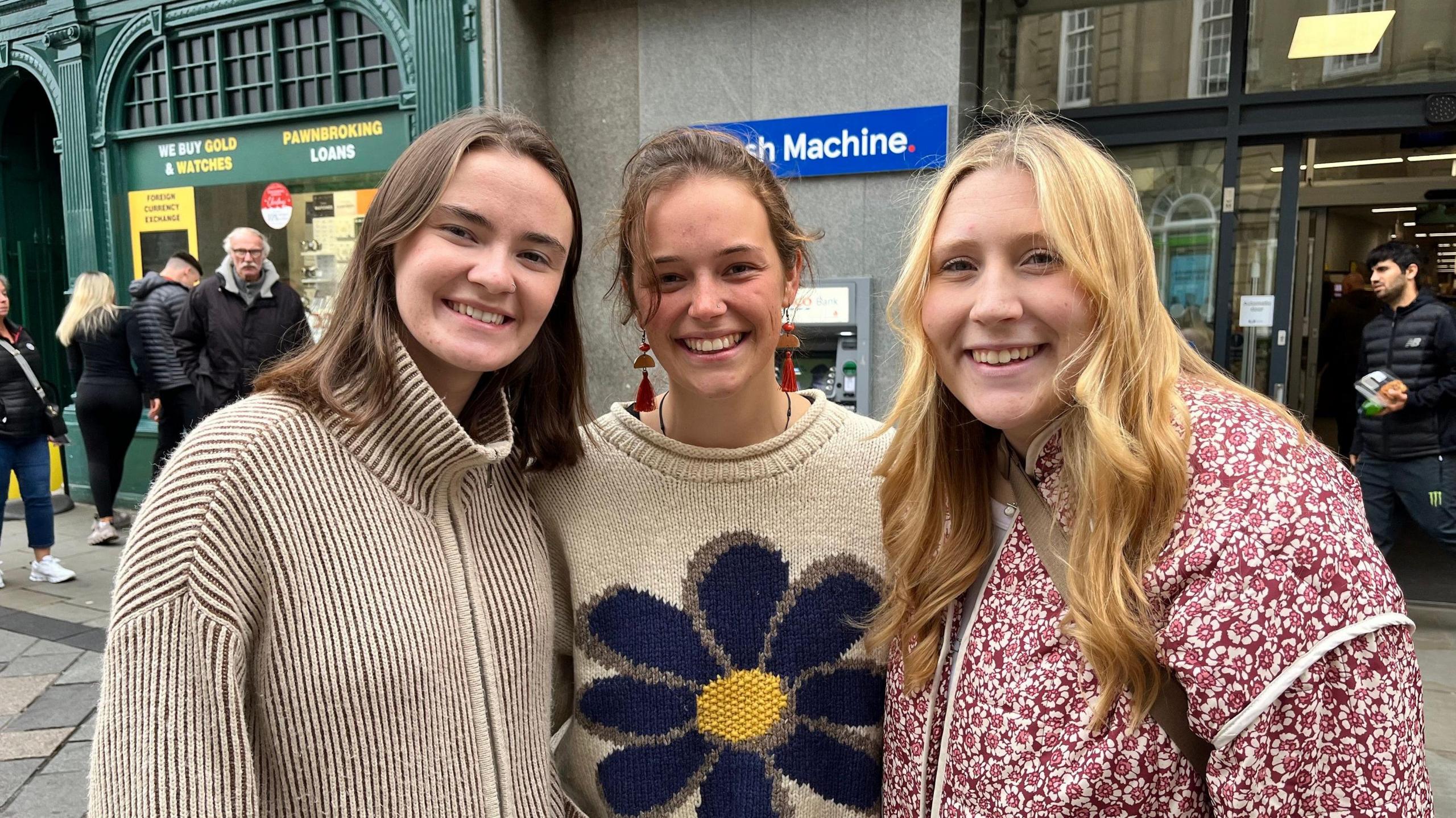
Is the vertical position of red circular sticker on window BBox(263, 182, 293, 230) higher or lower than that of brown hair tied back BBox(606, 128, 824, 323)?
higher

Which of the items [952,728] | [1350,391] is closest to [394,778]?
[952,728]

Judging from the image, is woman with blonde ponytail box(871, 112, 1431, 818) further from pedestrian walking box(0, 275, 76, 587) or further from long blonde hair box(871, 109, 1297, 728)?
pedestrian walking box(0, 275, 76, 587)

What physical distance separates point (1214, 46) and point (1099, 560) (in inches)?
205

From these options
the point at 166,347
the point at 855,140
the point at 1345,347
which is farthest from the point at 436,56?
the point at 1345,347

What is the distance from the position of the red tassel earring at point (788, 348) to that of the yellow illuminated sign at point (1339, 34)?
4599mm

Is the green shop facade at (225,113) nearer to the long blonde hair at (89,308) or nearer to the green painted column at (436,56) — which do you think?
the green painted column at (436,56)

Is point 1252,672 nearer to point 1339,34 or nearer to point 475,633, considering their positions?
point 475,633

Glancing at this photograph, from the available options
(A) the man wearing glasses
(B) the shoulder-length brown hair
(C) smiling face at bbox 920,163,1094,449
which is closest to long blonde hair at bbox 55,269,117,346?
(A) the man wearing glasses

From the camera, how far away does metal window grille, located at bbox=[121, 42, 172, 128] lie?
7.25m

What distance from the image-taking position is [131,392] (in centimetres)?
647

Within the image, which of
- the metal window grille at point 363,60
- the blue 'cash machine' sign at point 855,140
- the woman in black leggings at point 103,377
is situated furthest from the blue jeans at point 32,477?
the blue 'cash machine' sign at point 855,140

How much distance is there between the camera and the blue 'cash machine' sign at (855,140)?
5234 millimetres

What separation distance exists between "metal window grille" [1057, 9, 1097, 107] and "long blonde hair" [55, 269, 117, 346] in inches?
256

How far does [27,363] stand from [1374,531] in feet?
26.7
